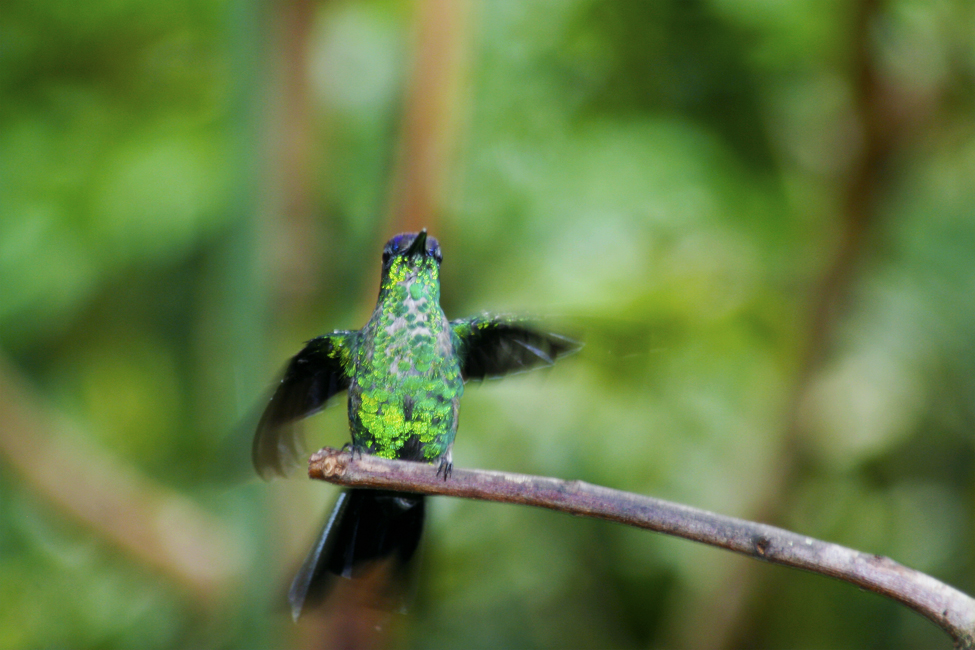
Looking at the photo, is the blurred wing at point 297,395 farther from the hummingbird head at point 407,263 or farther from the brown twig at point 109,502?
the brown twig at point 109,502

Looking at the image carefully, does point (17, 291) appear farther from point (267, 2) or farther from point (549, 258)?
point (549, 258)

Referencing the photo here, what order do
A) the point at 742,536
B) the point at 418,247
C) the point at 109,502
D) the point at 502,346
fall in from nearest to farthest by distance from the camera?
the point at 742,536 → the point at 418,247 → the point at 502,346 → the point at 109,502

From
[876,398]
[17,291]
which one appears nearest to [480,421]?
[876,398]

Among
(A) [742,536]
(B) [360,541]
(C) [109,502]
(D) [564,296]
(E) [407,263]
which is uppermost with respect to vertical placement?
(E) [407,263]

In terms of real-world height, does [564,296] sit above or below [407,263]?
below

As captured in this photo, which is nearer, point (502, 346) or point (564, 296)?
point (502, 346)

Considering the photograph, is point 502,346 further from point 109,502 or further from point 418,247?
point 109,502

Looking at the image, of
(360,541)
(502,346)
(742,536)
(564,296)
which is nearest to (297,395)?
(360,541)
